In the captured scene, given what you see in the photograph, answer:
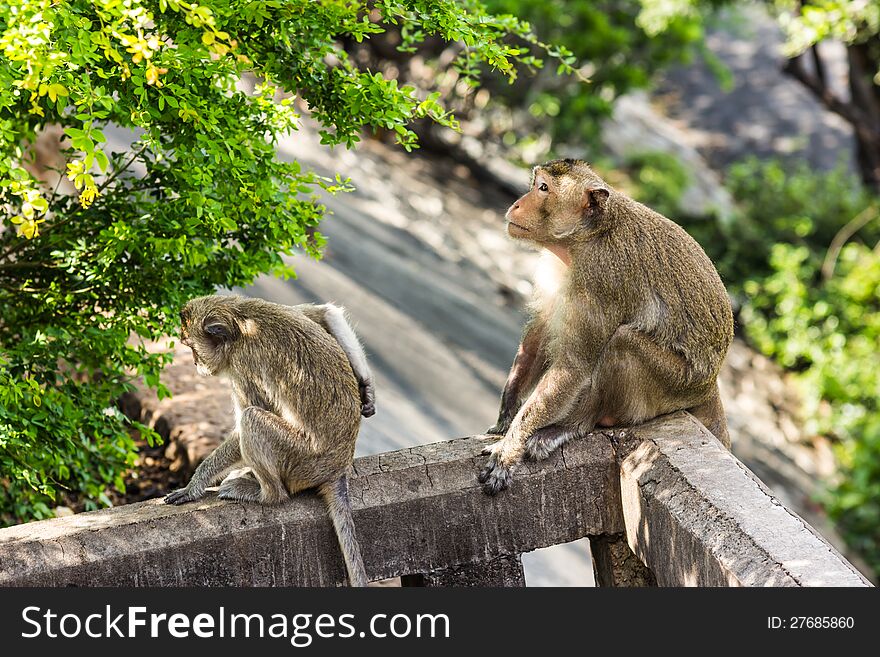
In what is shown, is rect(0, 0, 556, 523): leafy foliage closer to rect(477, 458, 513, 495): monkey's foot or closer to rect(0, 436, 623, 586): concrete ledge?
rect(0, 436, 623, 586): concrete ledge

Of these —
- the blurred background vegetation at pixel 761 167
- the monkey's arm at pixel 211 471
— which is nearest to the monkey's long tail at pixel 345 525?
the monkey's arm at pixel 211 471

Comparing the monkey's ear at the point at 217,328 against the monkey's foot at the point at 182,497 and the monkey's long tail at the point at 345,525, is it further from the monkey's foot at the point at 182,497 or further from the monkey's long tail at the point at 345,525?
the monkey's long tail at the point at 345,525

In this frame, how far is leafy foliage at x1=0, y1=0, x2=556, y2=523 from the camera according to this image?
3.89m

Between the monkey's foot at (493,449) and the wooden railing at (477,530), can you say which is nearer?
the wooden railing at (477,530)

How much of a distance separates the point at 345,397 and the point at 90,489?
146 cm

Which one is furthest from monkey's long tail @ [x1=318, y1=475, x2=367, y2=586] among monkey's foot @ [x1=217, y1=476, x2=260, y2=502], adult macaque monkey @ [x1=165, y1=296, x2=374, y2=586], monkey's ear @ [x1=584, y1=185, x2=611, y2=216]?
monkey's ear @ [x1=584, y1=185, x2=611, y2=216]

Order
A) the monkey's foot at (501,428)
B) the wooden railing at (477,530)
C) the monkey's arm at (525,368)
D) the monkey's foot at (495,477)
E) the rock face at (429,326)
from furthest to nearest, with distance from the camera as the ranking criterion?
the rock face at (429,326) → the monkey's arm at (525,368) → the monkey's foot at (501,428) → the monkey's foot at (495,477) → the wooden railing at (477,530)

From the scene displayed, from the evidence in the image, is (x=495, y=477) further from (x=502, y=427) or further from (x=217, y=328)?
(x=217, y=328)

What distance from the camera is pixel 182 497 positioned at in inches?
162

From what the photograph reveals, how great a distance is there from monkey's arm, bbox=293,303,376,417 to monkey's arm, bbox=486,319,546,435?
716 millimetres

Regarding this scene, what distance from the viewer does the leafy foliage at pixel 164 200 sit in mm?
3893

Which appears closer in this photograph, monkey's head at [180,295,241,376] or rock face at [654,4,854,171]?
monkey's head at [180,295,241,376]

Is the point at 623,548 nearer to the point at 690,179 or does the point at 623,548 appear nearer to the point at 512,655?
the point at 512,655

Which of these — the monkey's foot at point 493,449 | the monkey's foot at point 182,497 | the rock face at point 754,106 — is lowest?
the monkey's foot at point 182,497
